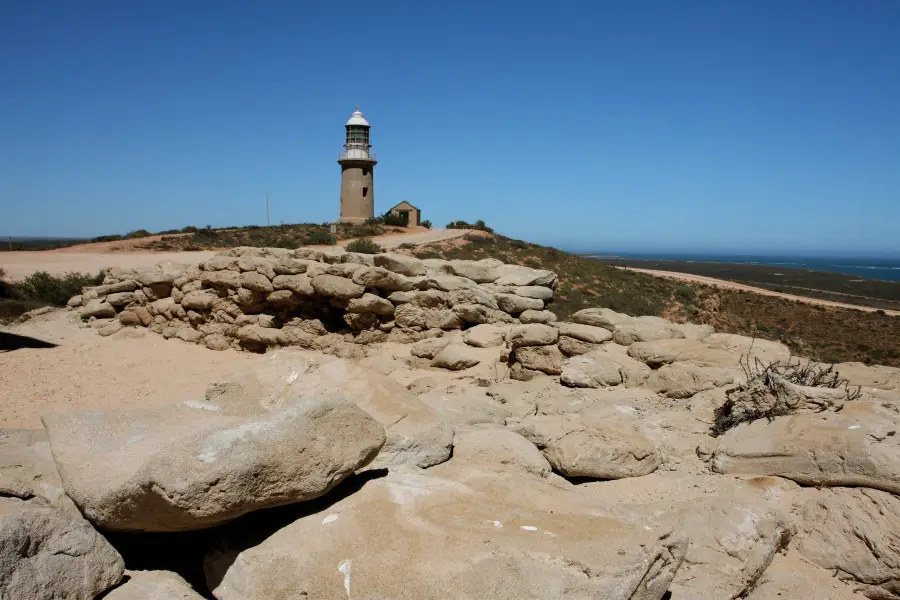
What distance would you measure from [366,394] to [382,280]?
19.5ft

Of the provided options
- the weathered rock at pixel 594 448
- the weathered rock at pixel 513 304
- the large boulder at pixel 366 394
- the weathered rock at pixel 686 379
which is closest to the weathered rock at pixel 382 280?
the weathered rock at pixel 513 304

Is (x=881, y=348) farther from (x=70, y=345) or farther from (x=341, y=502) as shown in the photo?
(x=70, y=345)

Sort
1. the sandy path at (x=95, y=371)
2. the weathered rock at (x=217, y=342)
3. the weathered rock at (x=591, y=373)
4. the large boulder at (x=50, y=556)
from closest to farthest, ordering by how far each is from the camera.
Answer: the large boulder at (x=50, y=556) → the weathered rock at (x=591, y=373) → the sandy path at (x=95, y=371) → the weathered rock at (x=217, y=342)

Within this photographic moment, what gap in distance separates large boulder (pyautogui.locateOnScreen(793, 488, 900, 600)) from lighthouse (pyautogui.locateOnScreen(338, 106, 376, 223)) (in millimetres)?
37806

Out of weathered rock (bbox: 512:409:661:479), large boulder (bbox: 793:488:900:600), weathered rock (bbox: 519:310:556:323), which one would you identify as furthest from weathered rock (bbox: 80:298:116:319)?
large boulder (bbox: 793:488:900:600)

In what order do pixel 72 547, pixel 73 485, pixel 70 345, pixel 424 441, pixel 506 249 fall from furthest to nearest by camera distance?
pixel 506 249 < pixel 70 345 < pixel 424 441 < pixel 73 485 < pixel 72 547

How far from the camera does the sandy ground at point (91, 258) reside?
23.0 metres

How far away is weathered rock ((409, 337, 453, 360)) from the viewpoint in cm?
1012

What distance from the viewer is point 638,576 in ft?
10.2

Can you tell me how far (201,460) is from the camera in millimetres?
3154

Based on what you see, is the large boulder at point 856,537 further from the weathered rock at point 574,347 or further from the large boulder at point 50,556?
the large boulder at point 50,556

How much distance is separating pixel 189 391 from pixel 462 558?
7387 mm

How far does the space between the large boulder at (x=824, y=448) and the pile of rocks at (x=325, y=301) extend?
6008mm

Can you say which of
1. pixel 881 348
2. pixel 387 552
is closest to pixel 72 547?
pixel 387 552
